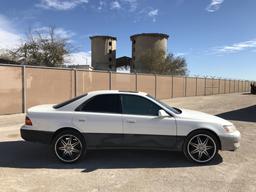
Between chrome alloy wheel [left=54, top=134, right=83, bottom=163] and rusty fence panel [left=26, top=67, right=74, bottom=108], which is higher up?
rusty fence panel [left=26, top=67, right=74, bottom=108]

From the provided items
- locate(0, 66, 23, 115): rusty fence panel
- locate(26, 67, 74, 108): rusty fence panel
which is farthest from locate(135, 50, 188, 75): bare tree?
locate(0, 66, 23, 115): rusty fence panel

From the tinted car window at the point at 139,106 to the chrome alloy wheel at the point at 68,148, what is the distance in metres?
1.15

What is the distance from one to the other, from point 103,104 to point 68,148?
44.3 inches

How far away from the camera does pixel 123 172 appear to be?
587cm

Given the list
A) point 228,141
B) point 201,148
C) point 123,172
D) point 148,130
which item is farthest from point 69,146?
point 228,141

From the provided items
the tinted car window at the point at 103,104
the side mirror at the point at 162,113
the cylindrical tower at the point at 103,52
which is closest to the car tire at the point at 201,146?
the side mirror at the point at 162,113

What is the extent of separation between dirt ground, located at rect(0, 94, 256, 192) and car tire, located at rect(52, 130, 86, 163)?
6.4 inches

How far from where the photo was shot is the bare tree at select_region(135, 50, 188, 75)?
67.8 m

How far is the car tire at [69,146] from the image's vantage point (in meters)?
6.35

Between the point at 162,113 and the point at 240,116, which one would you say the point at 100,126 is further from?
the point at 240,116

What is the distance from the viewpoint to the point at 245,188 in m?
5.11

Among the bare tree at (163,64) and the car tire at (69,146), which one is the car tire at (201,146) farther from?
the bare tree at (163,64)

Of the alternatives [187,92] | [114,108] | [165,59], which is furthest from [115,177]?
[165,59]

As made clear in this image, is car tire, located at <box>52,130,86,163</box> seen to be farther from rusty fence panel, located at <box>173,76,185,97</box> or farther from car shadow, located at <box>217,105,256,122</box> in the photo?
rusty fence panel, located at <box>173,76,185,97</box>
